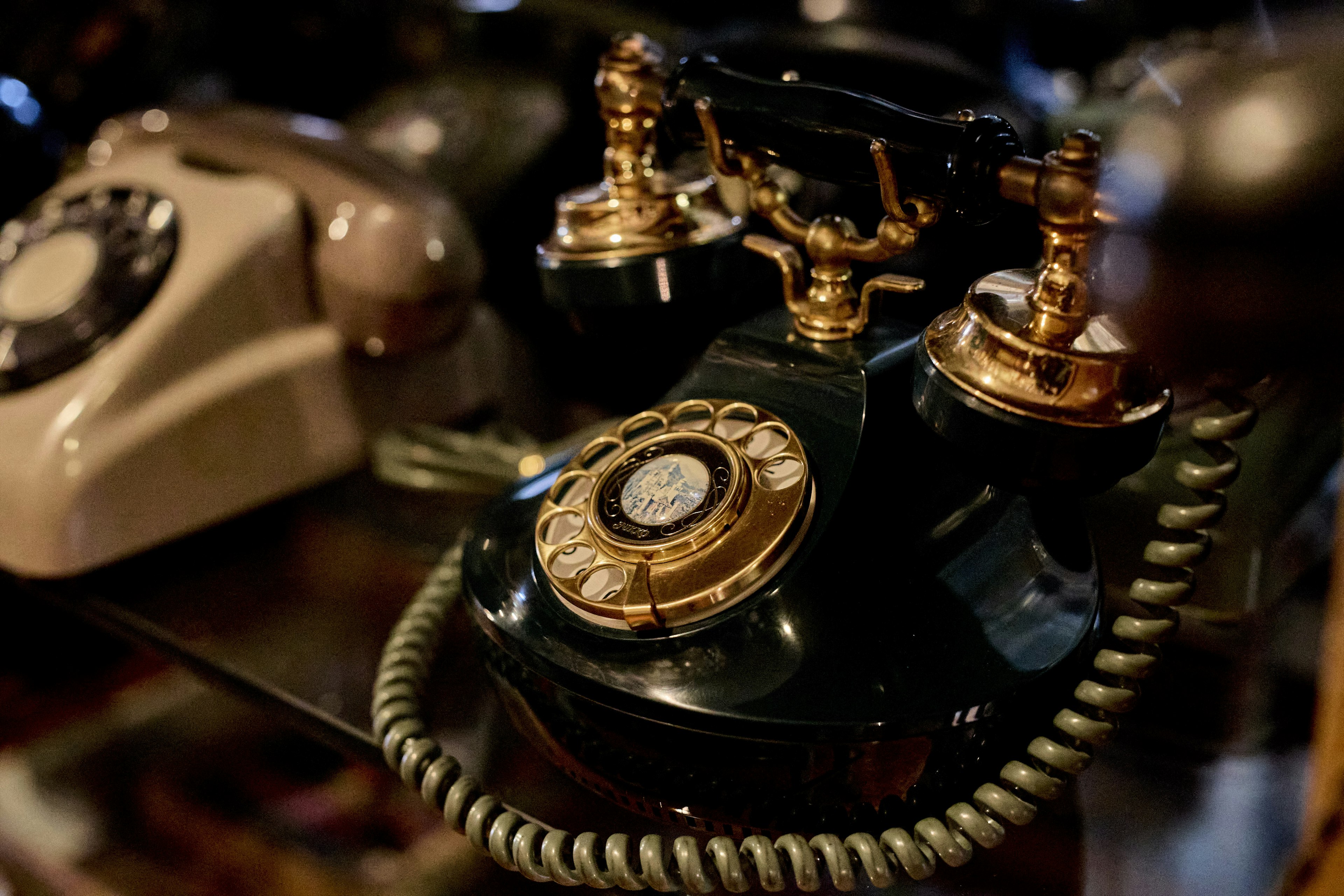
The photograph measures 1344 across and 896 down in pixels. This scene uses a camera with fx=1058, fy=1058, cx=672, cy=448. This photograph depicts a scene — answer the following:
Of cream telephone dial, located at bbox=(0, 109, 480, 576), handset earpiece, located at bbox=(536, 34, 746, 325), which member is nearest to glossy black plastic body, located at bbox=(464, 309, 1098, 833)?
handset earpiece, located at bbox=(536, 34, 746, 325)

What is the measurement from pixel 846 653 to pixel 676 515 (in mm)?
106

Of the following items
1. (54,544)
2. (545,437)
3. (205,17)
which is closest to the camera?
(54,544)

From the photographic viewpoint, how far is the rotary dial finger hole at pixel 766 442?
1.68ft

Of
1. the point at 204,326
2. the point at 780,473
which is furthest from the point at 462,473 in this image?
the point at 780,473

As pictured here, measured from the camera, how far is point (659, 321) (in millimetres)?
612

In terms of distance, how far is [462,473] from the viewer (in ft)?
2.99

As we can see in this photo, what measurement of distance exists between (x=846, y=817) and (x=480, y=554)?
0.74 ft

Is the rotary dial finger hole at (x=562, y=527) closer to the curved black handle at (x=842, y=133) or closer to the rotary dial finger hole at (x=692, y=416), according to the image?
the rotary dial finger hole at (x=692, y=416)

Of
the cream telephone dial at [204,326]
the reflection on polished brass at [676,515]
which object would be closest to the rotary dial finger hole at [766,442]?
the reflection on polished brass at [676,515]

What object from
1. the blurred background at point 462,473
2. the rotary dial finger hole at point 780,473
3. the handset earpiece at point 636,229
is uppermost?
the handset earpiece at point 636,229

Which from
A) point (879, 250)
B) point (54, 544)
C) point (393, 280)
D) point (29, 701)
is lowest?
point (29, 701)

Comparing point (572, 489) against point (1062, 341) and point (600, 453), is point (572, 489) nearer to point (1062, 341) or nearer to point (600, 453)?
point (600, 453)

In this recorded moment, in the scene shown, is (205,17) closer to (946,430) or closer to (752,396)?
(752,396)

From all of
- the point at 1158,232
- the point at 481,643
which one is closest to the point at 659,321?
the point at 481,643
